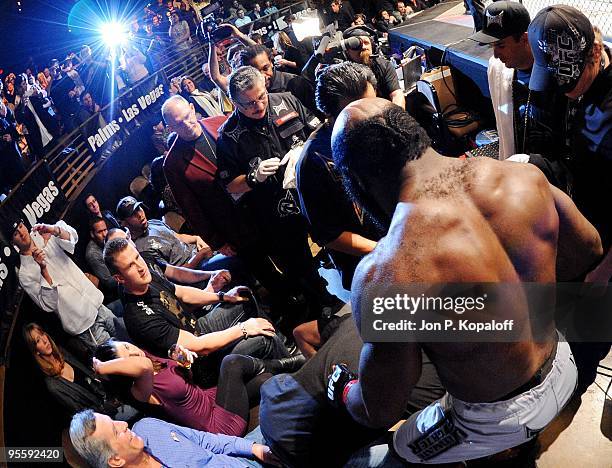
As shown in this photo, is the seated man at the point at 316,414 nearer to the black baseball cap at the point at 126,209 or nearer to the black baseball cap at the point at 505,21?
the black baseball cap at the point at 505,21

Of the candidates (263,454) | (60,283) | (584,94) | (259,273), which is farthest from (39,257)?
(584,94)

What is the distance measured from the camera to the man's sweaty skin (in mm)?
1196

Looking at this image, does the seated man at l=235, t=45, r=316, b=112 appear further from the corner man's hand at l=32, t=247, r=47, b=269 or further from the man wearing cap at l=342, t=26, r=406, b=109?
the corner man's hand at l=32, t=247, r=47, b=269

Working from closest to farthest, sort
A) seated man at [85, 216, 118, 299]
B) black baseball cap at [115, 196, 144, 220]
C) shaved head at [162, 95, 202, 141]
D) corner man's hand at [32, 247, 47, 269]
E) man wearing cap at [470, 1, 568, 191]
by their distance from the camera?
1. man wearing cap at [470, 1, 568, 191]
2. shaved head at [162, 95, 202, 141]
3. corner man's hand at [32, 247, 47, 269]
4. black baseball cap at [115, 196, 144, 220]
5. seated man at [85, 216, 118, 299]

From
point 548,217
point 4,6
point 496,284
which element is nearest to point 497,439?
point 496,284

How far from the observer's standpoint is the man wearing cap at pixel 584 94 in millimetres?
1813

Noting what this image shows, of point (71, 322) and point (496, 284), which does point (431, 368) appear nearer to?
point (496, 284)

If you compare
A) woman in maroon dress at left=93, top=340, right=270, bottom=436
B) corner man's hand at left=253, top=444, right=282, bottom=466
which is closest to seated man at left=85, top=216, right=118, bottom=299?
woman in maroon dress at left=93, top=340, right=270, bottom=436

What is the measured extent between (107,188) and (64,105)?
50.7 inches

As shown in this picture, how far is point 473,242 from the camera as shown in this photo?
1.20 meters

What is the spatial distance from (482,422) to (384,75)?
3257mm

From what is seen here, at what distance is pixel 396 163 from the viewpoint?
1.35 meters

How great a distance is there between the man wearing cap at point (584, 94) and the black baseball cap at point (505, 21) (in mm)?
550

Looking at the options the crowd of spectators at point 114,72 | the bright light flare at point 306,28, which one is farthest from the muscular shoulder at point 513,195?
the bright light flare at point 306,28
